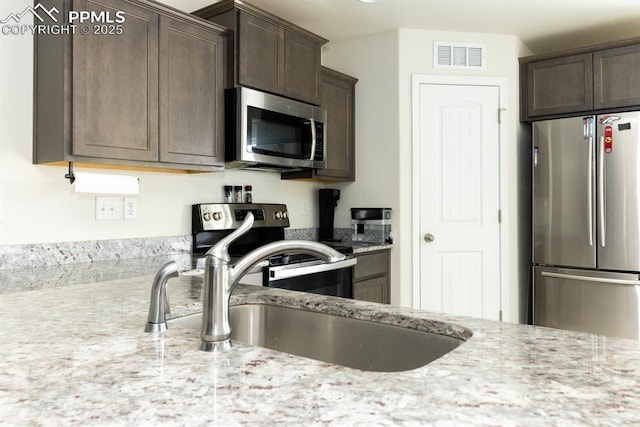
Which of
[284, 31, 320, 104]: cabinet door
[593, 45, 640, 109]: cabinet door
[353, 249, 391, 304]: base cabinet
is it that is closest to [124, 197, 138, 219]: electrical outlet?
[284, 31, 320, 104]: cabinet door

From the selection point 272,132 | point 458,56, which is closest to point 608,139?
point 458,56

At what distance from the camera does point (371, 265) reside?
3219 mm

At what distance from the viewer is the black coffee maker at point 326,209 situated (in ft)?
11.9

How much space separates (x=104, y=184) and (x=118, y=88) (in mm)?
446

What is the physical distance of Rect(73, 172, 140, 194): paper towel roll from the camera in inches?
80.3

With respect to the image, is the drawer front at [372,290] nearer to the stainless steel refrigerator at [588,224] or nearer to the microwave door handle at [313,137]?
the microwave door handle at [313,137]

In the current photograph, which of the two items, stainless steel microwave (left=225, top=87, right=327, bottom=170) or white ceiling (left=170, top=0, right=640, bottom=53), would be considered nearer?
stainless steel microwave (left=225, top=87, right=327, bottom=170)

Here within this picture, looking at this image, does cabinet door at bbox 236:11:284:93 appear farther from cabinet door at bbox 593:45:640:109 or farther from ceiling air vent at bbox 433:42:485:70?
cabinet door at bbox 593:45:640:109

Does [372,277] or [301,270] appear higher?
[301,270]

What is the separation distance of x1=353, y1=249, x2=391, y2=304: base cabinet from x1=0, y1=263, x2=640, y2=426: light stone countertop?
210cm

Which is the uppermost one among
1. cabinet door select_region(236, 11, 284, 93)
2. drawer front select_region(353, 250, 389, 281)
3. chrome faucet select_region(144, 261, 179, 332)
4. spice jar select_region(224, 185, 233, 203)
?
cabinet door select_region(236, 11, 284, 93)

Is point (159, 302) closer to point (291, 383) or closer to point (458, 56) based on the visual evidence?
point (291, 383)

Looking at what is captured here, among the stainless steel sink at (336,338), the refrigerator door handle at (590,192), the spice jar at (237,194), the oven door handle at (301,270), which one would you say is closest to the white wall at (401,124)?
the refrigerator door handle at (590,192)

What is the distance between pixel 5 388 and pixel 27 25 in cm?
204
